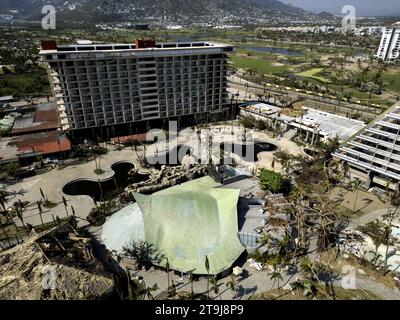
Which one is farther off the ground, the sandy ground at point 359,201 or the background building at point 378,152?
the background building at point 378,152

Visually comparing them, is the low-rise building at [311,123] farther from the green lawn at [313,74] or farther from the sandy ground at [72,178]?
the green lawn at [313,74]

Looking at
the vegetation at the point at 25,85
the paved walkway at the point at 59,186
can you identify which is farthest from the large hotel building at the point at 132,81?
the vegetation at the point at 25,85

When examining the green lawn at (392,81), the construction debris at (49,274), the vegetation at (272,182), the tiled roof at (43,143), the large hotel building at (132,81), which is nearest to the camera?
the construction debris at (49,274)

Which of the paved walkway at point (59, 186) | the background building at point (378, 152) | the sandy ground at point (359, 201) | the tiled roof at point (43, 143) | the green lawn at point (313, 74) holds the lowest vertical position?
the green lawn at point (313, 74)

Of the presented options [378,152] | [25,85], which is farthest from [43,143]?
[25,85]

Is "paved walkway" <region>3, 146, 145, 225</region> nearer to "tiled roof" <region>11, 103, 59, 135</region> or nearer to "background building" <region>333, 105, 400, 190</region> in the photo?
"tiled roof" <region>11, 103, 59, 135</region>

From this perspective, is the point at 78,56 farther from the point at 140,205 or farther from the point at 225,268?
the point at 225,268
